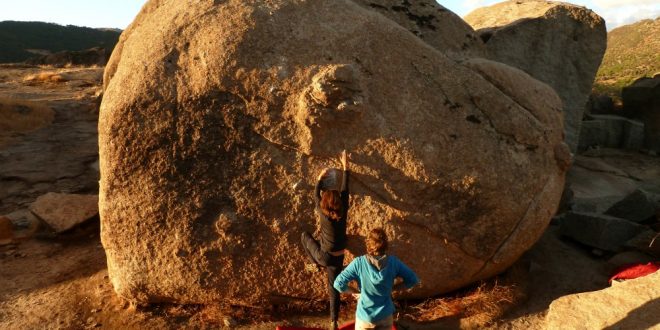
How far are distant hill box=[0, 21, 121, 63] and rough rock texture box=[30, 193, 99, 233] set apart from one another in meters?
58.2

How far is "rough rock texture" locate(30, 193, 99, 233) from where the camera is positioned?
8.14 meters

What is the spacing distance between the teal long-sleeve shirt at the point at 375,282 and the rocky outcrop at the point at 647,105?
564 inches

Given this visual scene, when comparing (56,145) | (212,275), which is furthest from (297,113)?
(56,145)

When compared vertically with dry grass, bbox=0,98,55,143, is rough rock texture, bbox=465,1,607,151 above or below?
above

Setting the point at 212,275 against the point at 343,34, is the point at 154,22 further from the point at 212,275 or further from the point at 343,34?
the point at 212,275

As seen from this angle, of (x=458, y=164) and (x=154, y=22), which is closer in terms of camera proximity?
(x=458, y=164)

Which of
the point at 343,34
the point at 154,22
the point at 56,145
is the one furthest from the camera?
the point at 56,145

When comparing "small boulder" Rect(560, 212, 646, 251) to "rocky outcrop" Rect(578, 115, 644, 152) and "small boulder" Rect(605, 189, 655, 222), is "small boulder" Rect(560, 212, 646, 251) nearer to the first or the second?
"small boulder" Rect(605, 189, 655, 222)

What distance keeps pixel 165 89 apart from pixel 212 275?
2277mm

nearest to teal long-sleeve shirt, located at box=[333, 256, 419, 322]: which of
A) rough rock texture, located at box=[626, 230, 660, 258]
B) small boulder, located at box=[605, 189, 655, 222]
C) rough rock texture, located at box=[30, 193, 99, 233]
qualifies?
rough rock texture, located at box=[626, 230, 660, 258]

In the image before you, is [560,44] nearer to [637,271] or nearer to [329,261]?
[637,271]

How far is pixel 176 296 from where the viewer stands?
19.7 ft

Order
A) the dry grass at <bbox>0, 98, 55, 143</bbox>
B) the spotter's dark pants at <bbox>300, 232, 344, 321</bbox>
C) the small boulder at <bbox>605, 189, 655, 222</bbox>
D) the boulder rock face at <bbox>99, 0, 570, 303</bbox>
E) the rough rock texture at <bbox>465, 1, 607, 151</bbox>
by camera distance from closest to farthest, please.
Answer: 1. the spotter's dark pants at <bbox>300, 232, 344, 321</bbox>
2. the boulder rock face at <bbox>99, 0, 570, 303</bbox>
3. the small boulder at <bbox>605, 189, 655, 222</bbox>
4. the rough rock texture at <bbox>465, 1, 607, 151</bbox>
5. the dry grass at <bbox>0, 98, 55, 143</bbox>

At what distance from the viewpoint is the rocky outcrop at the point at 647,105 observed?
15.2 metres
